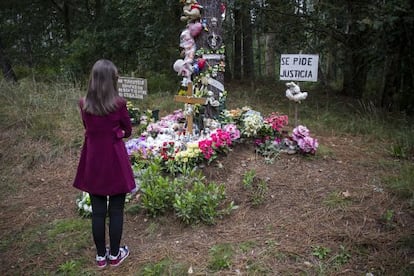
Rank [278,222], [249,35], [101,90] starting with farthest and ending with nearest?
[249,35]
[278,222]
[101,90]

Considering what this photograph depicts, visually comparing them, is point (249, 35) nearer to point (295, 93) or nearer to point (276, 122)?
point (295, 93)

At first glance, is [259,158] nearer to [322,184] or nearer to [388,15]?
[322,184]

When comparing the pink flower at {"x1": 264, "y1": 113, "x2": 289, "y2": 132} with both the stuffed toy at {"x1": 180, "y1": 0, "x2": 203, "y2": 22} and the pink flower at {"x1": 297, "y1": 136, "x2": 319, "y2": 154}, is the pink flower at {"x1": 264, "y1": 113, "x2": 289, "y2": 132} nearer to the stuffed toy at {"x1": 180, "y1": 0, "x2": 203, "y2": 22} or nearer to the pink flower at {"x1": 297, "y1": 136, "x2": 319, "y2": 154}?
the pink flower at {"x1": 297, "y1": 136, "x2": 319, "y2": 154}

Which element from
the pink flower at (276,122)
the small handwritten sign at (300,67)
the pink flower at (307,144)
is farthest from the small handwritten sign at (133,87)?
the pink flower at (307,144)

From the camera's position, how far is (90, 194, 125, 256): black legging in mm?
2617

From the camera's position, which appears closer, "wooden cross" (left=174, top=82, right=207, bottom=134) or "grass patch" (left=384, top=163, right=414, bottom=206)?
"grass patch" (left=384, top=163, right=414, bottom=206)

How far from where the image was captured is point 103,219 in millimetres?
2631

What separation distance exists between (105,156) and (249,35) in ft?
25.5

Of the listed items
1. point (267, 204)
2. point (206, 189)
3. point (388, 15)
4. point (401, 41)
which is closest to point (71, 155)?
point (206, 189)

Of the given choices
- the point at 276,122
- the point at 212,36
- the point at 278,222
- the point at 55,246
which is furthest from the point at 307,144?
the point at 55,246

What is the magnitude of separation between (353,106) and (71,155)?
545 centimetres

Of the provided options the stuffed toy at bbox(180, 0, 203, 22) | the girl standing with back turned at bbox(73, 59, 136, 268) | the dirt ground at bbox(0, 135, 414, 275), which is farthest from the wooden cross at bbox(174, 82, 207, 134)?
the girl standing with back turned at bbox(73, 59, 136, 268)

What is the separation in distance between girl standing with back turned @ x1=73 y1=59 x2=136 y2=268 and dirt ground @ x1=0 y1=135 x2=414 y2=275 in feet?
1.33

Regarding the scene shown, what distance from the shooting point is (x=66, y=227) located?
126 inches
